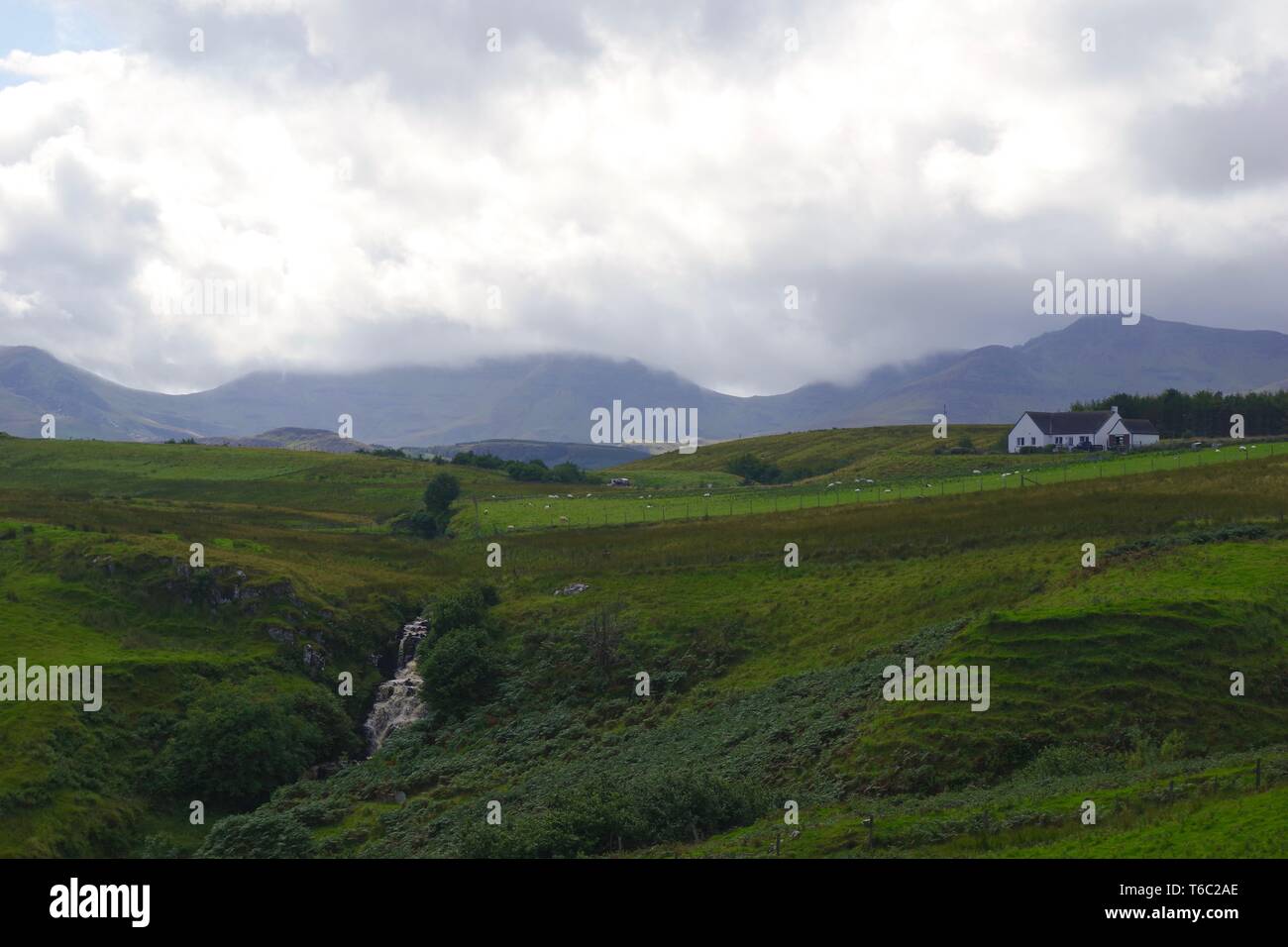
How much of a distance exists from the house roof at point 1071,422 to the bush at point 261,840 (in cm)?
13424

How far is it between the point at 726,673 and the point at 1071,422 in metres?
117

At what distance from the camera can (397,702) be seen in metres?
63.1

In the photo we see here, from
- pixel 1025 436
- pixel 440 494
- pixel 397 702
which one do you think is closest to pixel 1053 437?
pixel 1025 436

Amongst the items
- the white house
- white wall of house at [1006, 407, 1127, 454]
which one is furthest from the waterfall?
the white house

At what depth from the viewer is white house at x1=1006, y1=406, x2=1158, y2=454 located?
15238cm

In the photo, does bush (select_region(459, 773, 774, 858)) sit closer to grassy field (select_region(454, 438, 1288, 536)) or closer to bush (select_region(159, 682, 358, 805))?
bush (select_region(159, 682, 358, 805))

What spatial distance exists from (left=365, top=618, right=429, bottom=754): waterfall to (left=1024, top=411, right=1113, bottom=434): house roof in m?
114

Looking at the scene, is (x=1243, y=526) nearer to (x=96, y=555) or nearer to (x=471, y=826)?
(x=471, y=826)

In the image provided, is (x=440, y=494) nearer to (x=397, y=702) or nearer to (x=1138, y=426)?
→ (x=397, y=702)

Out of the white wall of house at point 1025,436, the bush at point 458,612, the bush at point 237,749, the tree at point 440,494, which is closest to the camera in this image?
the bush at point 237,749

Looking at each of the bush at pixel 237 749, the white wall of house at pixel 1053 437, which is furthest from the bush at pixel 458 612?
→ the white wall of house at pixel 1053 437

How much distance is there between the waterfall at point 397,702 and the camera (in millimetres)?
61219

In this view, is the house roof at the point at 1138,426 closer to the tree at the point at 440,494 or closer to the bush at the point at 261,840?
the tree at the point at 440,494
